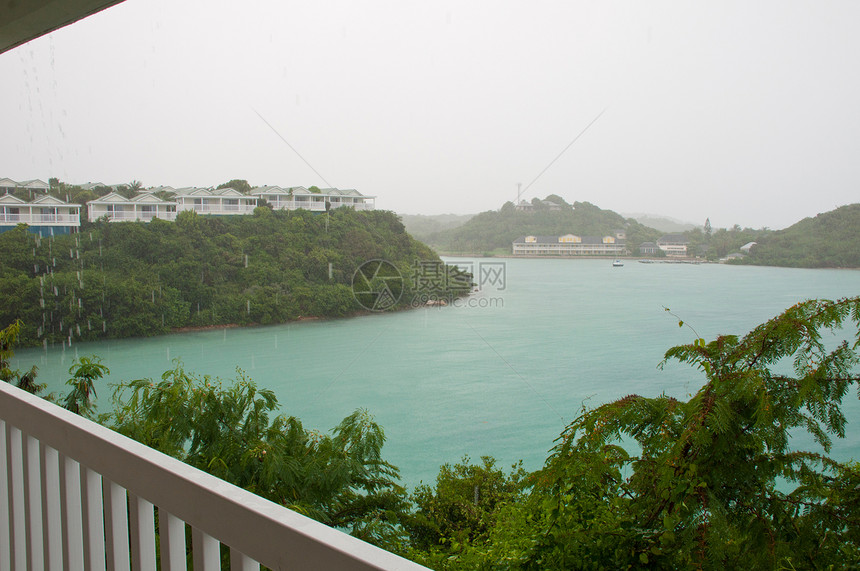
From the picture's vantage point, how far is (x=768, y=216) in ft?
10.8

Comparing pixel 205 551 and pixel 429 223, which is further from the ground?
pixel 429 223

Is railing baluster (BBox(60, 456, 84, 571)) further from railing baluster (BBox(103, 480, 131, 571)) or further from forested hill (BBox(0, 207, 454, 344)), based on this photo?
forested hill (BBox(0, 207, 454, 344))

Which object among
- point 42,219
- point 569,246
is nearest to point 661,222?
point 569,246

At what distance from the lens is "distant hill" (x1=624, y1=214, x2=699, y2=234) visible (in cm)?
438

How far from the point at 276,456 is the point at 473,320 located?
515 cm

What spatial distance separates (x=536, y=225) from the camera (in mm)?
4926

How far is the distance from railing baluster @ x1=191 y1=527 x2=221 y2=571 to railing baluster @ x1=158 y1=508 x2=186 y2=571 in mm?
37

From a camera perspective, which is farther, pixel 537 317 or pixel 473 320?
pixel 473 320

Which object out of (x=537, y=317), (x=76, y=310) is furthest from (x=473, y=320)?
(x=76, y=310)

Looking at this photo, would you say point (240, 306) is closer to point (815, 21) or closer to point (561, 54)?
point (561, 54)

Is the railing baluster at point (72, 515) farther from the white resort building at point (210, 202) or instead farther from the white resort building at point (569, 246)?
the white resort building at point (210, 202)

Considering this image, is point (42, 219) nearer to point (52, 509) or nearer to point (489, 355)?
point (489, 355)

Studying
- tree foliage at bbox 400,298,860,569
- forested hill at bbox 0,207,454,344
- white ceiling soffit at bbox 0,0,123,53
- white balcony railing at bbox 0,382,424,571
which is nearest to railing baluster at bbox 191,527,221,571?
white balcony railing at bbox 0,382,424,571

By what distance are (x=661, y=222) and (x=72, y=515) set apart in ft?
15.6
